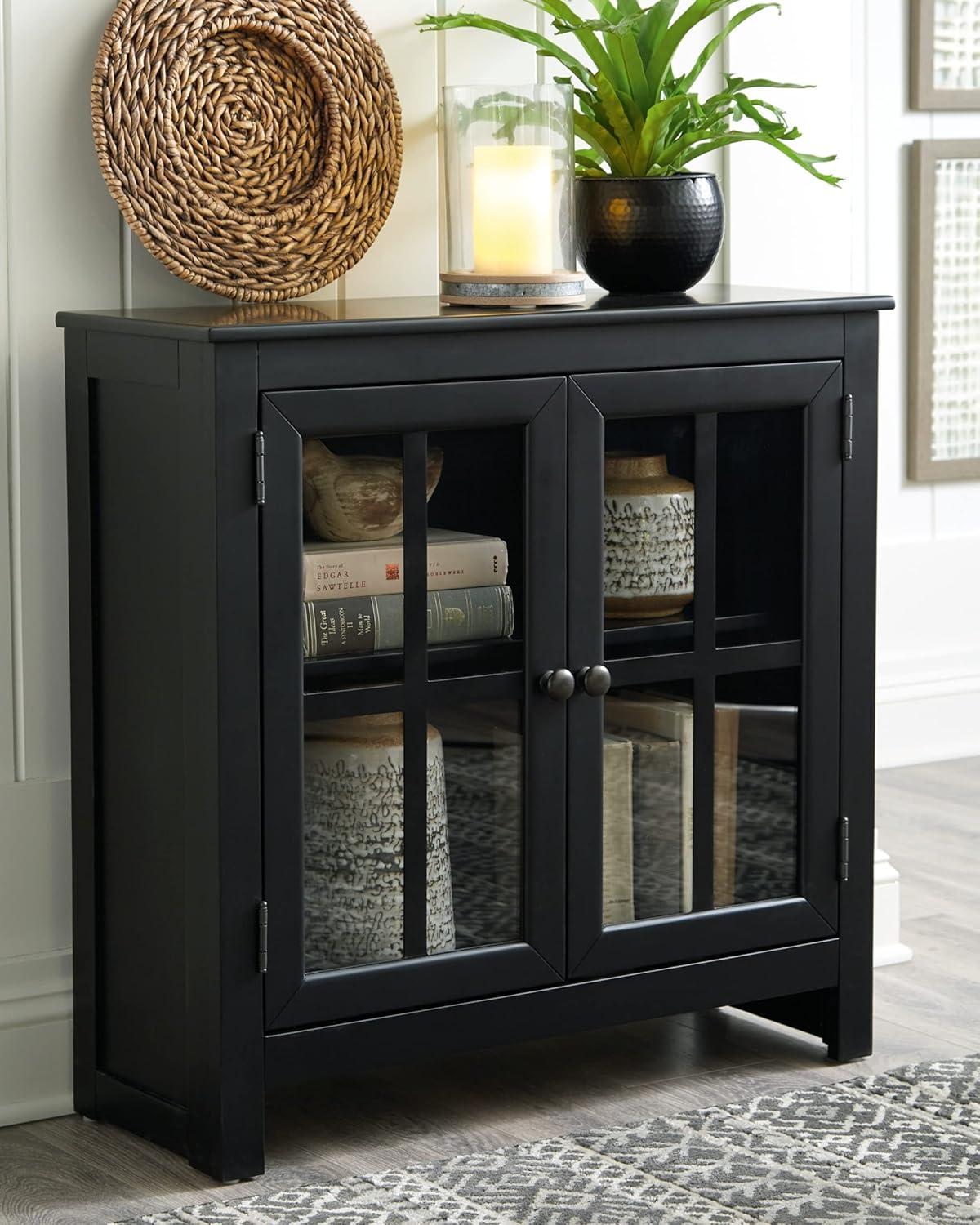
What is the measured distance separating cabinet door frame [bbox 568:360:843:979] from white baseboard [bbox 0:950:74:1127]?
605 millimetres

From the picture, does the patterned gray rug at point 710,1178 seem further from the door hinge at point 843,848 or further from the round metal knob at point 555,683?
the round metal knob at point 555,683

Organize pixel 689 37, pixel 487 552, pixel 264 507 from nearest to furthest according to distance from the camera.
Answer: pixel 264 507
pixel 487 552
pixel 689 37

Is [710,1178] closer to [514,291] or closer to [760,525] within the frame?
[760,525]

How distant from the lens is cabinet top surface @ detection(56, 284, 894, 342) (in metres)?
1.94

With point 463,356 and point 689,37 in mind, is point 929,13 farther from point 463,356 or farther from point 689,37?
point 463,356

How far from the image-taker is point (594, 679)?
2.17 meters

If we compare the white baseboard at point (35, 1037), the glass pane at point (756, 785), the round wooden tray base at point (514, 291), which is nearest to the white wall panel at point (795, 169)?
the round wooden tray base at point (514, 291)

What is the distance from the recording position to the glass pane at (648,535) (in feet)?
7.16

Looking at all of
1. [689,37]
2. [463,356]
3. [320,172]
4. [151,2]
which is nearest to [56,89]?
[151,2]

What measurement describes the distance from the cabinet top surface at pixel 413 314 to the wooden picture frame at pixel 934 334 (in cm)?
158

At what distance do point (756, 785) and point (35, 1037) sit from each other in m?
0.90

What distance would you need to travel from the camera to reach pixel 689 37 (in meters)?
2.61

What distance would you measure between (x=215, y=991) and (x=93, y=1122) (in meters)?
0.36

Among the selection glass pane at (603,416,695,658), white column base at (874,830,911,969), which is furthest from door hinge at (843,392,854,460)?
white column base at (874,830,911,969)
